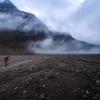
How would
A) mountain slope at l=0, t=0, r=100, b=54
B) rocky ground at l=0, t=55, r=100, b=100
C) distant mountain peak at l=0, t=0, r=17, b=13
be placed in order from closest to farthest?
rocky ground at l=0, t=55, r=100, b=100, mountain slope at l=0, t=0, r=100, b=54, distant mountain peak at l=0, t=0, r=17, b=13

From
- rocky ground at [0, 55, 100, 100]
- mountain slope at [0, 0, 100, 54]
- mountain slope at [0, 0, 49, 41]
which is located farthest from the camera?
mountain slope at [0, 0, 49, 41]

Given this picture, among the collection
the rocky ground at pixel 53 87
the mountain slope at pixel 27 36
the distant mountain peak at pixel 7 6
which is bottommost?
the rocky ground at pixel 53 87

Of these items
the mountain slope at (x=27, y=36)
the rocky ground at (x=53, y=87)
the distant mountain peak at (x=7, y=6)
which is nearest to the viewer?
the rocky ground at (x=53, y=87)

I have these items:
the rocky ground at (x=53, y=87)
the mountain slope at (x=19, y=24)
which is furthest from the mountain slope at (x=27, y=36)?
the rocky ground at (x=53, y=87)

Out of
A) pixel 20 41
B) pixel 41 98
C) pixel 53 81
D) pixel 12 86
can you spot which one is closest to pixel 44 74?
pixel 53 81

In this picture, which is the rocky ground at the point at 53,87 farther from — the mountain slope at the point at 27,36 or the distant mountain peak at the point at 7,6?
the distant mountain peak at the point at 7,6

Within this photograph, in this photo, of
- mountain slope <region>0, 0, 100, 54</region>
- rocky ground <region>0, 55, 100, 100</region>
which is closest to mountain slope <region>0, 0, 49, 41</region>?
mountain slope <region>0, 0, 100, 54</region>

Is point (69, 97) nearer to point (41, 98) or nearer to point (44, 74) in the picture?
point (41, 98)

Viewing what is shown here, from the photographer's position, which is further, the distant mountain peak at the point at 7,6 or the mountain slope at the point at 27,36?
the distant mountain peak at the point at 7,6

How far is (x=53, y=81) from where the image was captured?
1084cm

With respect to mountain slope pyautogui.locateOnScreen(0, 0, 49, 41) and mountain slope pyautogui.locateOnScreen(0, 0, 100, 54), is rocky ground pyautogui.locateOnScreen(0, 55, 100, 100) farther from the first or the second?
mountain slope pyautogui.locateOnScreen(0, 0, 49, 41)

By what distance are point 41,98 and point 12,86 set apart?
6.72 ft

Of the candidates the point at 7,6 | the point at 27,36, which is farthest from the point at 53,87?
the point at 7,6

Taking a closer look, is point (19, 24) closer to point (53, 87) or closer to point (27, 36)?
point (27, 36)
